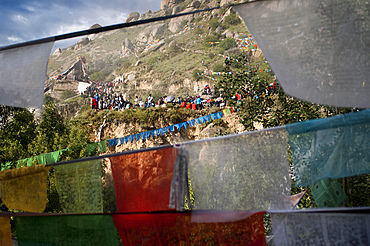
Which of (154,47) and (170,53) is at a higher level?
(154,47)

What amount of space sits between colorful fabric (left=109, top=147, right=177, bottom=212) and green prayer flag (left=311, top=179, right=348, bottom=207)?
137 cm

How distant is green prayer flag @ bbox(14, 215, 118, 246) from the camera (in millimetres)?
2771

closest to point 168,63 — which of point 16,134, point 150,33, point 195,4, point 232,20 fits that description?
point 232,20

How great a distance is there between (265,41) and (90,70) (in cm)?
6298

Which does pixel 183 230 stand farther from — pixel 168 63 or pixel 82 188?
pixel 168 63

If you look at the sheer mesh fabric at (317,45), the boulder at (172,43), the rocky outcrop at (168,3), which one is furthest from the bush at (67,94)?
the rocky outcrop at (168,3)

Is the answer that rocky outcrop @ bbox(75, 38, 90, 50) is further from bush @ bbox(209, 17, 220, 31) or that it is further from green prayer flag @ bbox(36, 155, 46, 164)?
green prayer flag @ bbox(36, 155, 46, 164)

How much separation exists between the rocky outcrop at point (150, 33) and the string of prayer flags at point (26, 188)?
2590 inches

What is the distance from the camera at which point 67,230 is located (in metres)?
2.95

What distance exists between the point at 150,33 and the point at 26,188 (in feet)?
234

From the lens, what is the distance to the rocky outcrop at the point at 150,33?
222 feet

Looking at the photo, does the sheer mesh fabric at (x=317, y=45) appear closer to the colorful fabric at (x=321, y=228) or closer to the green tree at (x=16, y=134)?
the colorful fabric at (x=321, y=228)

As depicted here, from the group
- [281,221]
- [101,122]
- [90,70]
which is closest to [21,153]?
[101,122]

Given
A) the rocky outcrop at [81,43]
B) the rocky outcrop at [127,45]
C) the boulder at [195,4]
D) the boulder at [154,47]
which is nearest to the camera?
the boulder at [154,47]
